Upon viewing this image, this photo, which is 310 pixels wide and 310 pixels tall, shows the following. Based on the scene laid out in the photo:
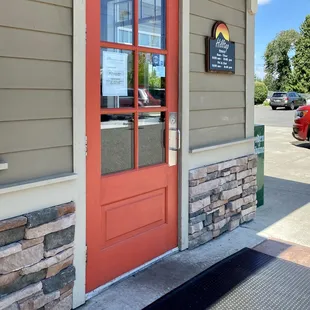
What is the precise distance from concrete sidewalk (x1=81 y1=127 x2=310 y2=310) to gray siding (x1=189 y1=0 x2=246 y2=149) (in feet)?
2.99

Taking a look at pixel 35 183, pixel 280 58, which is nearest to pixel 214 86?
pixel 35 183

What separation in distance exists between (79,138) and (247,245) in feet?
6.34

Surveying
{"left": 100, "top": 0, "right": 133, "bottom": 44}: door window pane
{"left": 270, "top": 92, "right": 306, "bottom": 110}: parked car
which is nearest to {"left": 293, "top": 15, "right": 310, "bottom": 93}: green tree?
{"left": 270, "top": 92, "right": 306, "bottom": 110}: parked car

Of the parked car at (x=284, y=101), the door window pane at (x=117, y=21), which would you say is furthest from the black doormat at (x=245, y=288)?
the parked car at (x=284, y=101)

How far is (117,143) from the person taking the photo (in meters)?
2.74

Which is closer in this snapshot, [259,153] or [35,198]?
[35,198]

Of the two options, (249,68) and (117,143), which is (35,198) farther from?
(249,68)

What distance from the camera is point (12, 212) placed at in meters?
2.09

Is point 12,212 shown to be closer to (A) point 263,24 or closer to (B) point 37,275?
(B) point 37,275

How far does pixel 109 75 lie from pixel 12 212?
3.53 ft

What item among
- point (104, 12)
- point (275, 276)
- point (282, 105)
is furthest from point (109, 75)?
point (282, 105)

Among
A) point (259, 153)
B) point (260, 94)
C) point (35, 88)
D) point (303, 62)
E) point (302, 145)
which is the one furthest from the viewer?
point (303, 62)

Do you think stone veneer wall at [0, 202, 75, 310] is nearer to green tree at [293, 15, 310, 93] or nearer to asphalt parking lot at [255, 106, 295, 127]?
asphalt parking lot at [255, 106, 295, 127]

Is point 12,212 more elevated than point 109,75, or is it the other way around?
point 109,75
